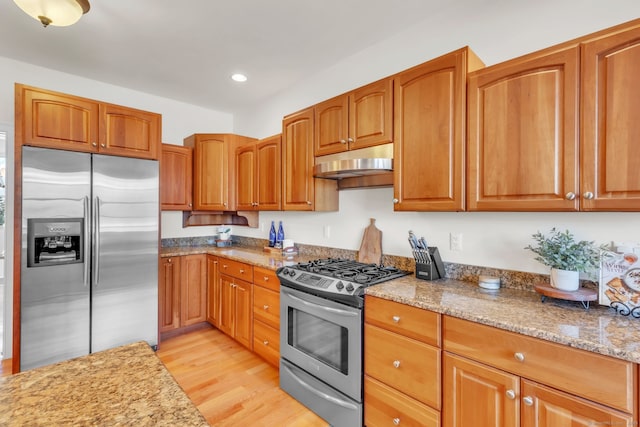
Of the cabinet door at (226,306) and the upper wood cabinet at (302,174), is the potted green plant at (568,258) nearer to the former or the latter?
the upper wood cabinet at (302,174)

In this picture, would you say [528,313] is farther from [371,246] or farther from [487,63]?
[487,63]

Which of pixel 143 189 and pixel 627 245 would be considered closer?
pixel 627 245

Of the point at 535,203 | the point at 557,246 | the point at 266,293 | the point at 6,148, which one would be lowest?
the point at 266,293

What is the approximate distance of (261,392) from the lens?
91.2 inches

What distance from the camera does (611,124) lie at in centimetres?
131

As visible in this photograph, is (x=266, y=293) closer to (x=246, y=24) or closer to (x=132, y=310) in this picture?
(x=132, y=310)

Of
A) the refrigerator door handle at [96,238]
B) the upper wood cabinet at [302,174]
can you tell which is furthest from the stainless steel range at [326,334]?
the refrigerator door handle at [96,238]

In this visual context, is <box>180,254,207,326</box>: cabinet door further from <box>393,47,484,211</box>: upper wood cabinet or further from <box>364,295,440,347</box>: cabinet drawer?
<box>393,47,484,211</box>: upper wood cabinet

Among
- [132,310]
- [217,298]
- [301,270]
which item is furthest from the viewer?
[217,298]

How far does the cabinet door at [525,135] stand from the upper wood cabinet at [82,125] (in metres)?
2.79

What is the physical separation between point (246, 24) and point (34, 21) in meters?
1.57

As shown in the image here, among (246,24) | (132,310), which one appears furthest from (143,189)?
(246,24)

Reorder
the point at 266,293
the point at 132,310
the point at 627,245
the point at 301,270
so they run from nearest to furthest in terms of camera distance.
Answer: the point at 627,245, the point at 301,270, the point at 266,293, the point at 132,310

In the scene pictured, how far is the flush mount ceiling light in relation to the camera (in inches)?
63.6
